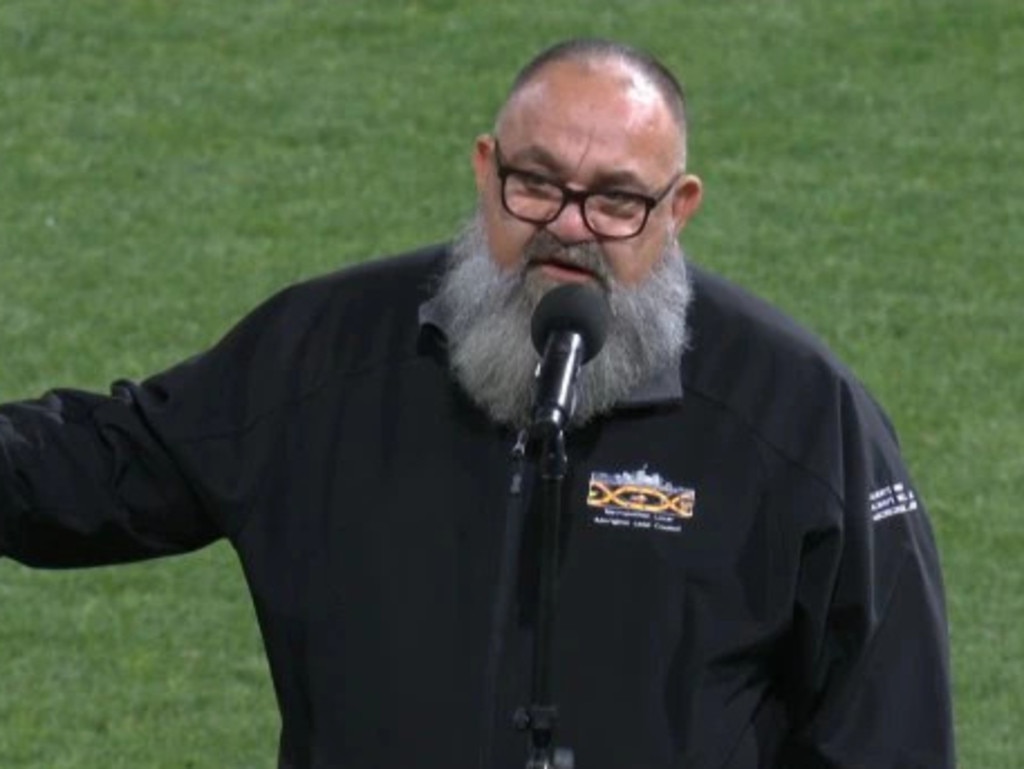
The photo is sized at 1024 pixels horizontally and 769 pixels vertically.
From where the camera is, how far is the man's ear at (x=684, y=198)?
17.8 feet

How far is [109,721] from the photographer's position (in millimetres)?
9250

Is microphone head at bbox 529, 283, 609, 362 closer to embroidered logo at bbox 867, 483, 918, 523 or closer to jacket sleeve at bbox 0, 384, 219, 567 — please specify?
embroidered logo at bbox 867, 483, 918, 523

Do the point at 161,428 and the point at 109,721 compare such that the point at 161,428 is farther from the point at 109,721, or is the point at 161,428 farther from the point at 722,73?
the point at 722,73

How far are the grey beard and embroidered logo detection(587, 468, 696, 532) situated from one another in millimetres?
102

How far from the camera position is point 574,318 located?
5.01 metres

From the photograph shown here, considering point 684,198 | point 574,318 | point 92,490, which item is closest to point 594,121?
point 684,198

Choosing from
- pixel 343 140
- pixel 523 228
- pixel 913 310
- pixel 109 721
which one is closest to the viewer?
pixel 523 228

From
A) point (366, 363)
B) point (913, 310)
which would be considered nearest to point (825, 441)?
point (366, 363)

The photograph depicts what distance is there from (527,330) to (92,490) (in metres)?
0.73

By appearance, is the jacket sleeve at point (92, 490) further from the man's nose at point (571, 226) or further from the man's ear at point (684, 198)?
the man's ear at point (684, 198)

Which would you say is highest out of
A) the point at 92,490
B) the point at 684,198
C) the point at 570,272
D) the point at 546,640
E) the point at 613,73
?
the point at 613,73

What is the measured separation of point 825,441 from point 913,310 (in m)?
6.08

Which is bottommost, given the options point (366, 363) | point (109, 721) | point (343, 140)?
point (109, 721)

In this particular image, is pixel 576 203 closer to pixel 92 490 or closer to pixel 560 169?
pixel 560 169
